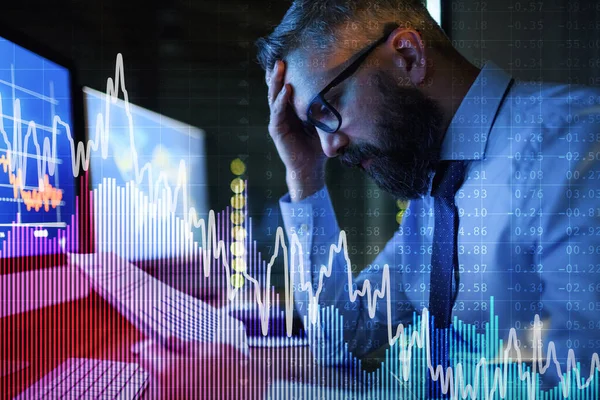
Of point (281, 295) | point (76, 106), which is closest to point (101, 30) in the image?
point (76, 106)

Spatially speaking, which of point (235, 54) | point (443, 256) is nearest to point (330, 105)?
point (235, 54)

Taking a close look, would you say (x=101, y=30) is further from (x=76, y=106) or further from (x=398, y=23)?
(x=398, y=23)

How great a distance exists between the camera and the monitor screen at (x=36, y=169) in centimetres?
160

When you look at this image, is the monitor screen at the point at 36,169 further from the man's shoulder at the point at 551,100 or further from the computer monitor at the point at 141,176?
the man's shoulder at the point at 551,100

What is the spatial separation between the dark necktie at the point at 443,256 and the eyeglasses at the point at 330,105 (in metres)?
0.36

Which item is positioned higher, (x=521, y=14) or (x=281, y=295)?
(x=521, y=14)

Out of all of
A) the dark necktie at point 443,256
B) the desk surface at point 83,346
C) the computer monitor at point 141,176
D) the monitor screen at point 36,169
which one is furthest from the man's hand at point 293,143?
the monitor screen at point 36,169

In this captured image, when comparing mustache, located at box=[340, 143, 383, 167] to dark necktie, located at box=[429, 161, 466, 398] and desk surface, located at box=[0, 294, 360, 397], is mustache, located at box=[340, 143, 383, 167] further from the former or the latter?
desk surface, located at box=[0, 294, 360, 397]

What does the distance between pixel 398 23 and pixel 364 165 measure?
0.44 meters

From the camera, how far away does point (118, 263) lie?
1.61 m

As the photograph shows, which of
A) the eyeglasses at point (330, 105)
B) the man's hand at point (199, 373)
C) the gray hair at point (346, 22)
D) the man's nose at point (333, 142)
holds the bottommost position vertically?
the man's hand at point (199, 373)

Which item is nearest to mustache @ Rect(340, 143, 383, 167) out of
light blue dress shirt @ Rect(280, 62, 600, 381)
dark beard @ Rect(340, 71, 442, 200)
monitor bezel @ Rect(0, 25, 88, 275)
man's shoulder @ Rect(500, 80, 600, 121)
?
dark beard @ Rect(340, 71, 442, 200)

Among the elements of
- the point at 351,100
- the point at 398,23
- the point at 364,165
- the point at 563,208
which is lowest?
the point at 563,208

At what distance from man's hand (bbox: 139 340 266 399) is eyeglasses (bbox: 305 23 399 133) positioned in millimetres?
773
